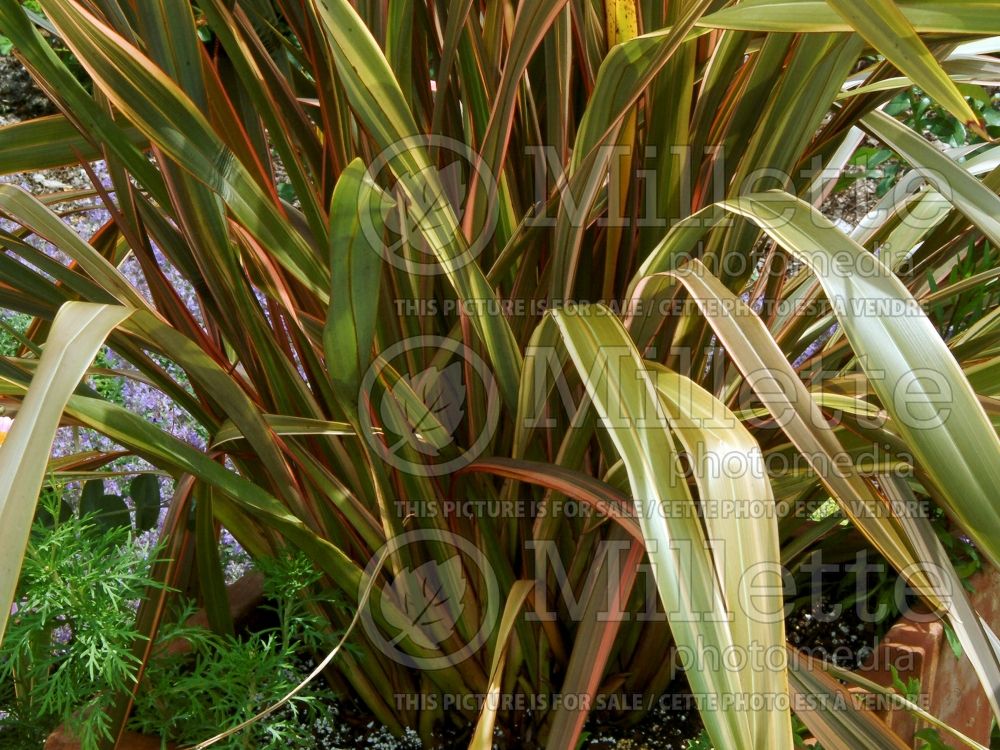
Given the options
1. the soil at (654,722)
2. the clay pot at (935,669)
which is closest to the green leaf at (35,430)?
the soil at (654,722)

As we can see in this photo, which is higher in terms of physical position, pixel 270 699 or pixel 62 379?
pixel 62 379

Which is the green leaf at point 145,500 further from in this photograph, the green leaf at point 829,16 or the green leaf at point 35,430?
the green leaf at point 829,16

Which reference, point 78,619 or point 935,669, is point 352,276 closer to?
point 78,619

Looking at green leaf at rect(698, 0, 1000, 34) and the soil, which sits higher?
green leaf at rect(698, 0, 1000, 34)

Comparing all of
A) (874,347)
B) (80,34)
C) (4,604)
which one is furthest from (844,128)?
(4,604)

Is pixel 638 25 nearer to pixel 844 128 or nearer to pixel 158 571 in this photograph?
pixel 844 128

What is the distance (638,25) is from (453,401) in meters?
0.33

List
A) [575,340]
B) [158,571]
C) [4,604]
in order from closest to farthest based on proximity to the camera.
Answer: [4,604], [575,340], [158,571]

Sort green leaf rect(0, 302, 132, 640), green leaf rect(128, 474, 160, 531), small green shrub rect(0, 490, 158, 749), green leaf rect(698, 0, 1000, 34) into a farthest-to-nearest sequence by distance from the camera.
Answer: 1. green leaf rect(128, 474, 160, 531)
2. small green shrub rect(0, 490, 158, 749)
3. green leaf rect(698, 0, 1000, 34)
4. green leaf rect(0, 302, 132, 640)

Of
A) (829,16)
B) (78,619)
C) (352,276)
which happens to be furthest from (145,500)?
(829,16)

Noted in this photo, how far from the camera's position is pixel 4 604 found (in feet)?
1.22

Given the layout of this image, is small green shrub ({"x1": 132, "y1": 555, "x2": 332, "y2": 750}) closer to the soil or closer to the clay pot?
the soil

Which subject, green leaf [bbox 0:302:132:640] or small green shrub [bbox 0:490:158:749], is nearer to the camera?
green leaf [bbox 0:302:132:640]

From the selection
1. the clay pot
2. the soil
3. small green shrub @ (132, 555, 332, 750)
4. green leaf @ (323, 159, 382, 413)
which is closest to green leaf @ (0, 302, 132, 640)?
green leaf @ (323, 159, 382, 413)
